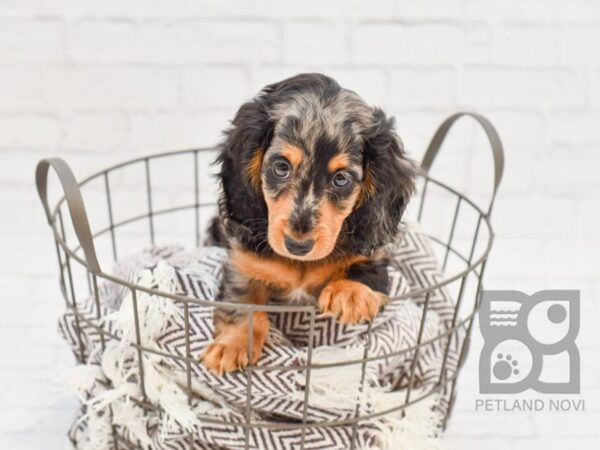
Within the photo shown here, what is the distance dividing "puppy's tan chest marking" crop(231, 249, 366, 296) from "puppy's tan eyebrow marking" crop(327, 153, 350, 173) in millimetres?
229

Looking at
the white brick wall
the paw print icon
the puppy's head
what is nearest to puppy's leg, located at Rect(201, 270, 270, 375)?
the puppy's head

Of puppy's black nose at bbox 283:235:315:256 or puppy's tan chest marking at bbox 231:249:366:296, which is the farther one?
puppy's tan chest marking at bbox 231:249:366:296

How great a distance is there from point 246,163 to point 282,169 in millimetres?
99

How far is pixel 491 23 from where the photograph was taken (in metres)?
2.67

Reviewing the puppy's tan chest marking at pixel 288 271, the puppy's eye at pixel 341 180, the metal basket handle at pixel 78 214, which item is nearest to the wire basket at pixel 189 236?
the metal basket handle at pixel 78 214

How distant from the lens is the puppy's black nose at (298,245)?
1.50 metres

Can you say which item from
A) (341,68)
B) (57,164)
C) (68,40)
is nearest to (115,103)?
(68,40)

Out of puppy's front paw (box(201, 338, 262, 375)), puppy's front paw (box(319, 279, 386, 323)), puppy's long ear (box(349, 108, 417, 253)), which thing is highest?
puppy's long ear (box(349, 108, 417, 253))

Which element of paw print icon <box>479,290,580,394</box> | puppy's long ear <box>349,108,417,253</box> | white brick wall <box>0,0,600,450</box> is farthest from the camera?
white brick wall <box>0,0,600,450</box>

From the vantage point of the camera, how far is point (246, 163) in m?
1.64

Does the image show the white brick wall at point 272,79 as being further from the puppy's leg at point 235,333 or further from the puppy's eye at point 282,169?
the puppy's eye at point 282,169

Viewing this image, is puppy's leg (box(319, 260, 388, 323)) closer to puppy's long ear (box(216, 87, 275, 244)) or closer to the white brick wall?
puppy's long ear (box(216, 87, 275, 244))

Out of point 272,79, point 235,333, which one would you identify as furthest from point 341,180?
point 272,79

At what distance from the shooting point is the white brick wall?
2.60m
